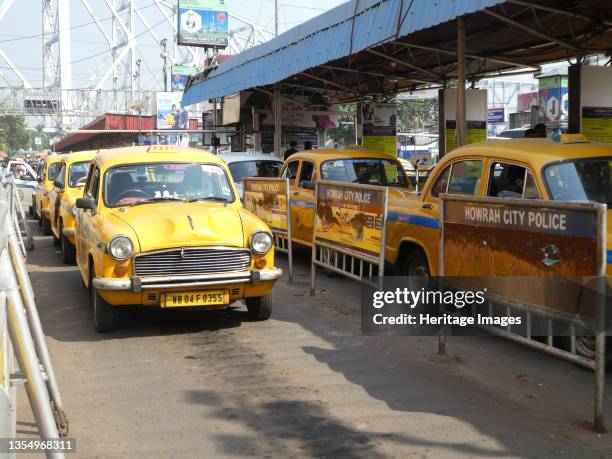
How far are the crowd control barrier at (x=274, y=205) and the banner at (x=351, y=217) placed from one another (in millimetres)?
1171

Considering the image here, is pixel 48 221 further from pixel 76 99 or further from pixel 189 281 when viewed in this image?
pixel 76 99

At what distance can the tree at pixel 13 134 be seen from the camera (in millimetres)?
134825

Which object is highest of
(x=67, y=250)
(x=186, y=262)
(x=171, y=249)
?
(x=171, y=249)

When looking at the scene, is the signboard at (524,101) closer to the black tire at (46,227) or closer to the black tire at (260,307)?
the black tire at (46,227)

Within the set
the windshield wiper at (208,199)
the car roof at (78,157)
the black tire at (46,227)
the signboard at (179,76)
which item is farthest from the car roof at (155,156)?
the signboard at (179,76)

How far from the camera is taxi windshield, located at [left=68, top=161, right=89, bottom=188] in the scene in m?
13.8

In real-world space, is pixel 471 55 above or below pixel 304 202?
above

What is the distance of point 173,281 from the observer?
7270mm

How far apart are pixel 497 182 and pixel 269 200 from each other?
17.1ft

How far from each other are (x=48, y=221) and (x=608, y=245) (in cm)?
1430

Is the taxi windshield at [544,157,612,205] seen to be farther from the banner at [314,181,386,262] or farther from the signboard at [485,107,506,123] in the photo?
the signboard at [485,107,506,123]

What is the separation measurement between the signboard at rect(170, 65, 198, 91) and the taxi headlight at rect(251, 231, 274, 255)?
2387 inches

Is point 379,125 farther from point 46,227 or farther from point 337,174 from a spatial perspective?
point 46,227

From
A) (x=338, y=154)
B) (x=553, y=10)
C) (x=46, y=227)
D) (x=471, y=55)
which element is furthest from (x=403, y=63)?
(x=46, y=227)
